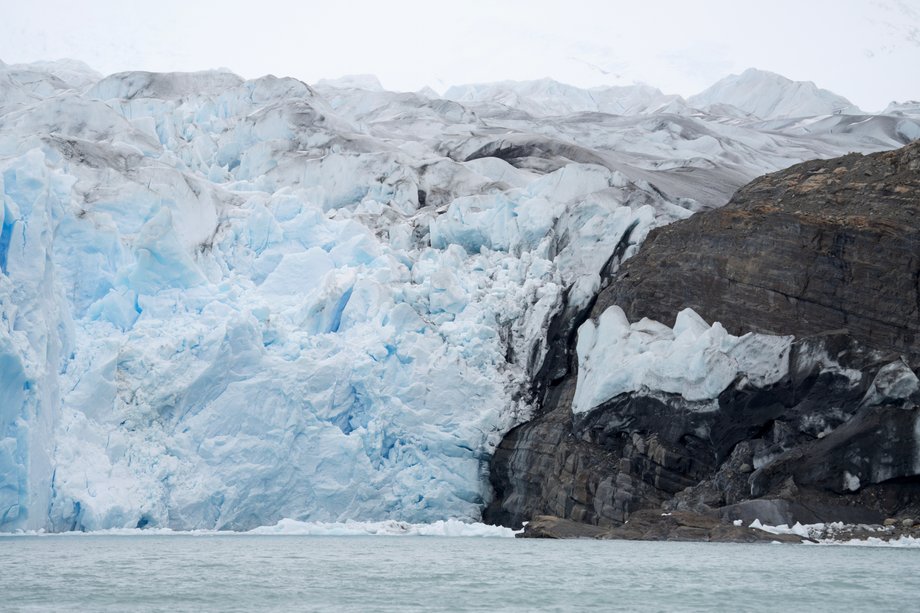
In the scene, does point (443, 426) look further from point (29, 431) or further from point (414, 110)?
point (414, 110)

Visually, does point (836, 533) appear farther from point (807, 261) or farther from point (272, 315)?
point (272, 315)

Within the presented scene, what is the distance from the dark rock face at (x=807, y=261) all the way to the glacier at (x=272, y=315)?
271 centimetres

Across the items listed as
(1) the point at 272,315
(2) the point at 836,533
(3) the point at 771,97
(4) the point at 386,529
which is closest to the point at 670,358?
(2) the point at 836,533

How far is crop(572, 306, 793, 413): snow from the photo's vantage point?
23.3 metres

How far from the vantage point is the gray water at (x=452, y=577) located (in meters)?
13.2

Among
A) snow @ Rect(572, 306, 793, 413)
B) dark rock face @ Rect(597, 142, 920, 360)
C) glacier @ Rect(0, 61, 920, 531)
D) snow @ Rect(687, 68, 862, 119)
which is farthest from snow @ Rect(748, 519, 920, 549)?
snow @ Rect(687, 68, 862, 119)

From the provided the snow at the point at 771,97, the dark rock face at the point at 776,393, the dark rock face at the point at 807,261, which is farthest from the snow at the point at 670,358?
the snow at the point at 771,97

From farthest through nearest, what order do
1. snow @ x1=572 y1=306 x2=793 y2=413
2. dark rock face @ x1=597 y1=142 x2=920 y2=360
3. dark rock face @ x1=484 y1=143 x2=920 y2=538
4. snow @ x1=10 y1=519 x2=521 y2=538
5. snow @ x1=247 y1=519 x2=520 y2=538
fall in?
snow @ x1=247 y1=519 x2=520 y2=538 → snow @ x1=10 y1=519 x2=521 y2=538 → dark rock face @ x1=597 y1=142 x2=920 y2=360 → snow @ x1=572 y1=306 x2=793 y2=413 → dark rock face @ x1=484 y1=143 x2=920 y2=538

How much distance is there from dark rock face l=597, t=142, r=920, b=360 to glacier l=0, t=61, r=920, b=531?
2.71 m

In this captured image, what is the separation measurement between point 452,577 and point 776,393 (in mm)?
9962

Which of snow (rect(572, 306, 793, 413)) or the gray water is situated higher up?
snow (rect(572, 306, 793, 413))

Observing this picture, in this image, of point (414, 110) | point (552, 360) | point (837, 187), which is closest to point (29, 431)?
point (552, 360)

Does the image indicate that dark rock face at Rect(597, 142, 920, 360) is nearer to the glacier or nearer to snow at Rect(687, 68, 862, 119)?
the glacier

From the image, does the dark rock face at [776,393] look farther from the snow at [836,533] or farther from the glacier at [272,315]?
the glacier at [272,315]
